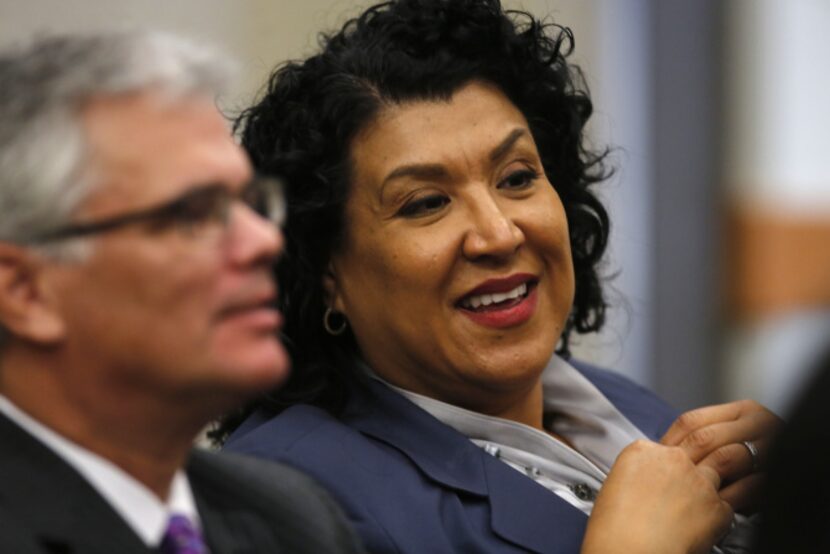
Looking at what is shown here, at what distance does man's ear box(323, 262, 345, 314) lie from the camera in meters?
2.75

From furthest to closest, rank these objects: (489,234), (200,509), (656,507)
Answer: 1. (489,234)
2. (656,507)
3. (200,509)

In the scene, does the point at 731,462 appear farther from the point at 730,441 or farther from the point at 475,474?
the point at 475,474

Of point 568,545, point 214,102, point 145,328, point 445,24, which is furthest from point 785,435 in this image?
point 445,24

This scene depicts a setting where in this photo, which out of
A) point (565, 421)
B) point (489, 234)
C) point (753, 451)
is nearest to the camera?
point (489, 234)

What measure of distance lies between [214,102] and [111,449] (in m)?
0.43

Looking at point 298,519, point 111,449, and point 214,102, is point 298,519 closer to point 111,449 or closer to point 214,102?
point 111,449

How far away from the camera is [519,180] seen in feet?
8.95

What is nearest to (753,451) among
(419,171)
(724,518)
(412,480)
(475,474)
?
(724,518)

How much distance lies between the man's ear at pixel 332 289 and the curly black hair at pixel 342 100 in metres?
0.01

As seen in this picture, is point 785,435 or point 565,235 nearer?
point 785,435

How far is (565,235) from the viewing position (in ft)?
8.93

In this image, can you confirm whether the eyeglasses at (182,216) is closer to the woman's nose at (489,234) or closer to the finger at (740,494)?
the woman's nose at (489,234)

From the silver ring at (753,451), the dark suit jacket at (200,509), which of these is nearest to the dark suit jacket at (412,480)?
the dark suit jacket at (200,509)

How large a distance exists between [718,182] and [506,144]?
3.46 m
